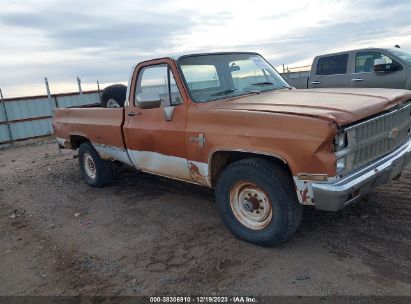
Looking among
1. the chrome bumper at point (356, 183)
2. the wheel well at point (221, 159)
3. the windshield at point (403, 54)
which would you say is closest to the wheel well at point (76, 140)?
the wheel well at point (221, 159)

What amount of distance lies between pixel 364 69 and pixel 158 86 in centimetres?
663

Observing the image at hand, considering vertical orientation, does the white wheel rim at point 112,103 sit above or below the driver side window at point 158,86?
below

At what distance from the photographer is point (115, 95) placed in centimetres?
673

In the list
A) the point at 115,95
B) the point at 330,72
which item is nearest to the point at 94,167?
the point at 115,95

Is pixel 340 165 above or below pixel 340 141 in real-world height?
below

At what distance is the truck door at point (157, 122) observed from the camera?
4664 mm

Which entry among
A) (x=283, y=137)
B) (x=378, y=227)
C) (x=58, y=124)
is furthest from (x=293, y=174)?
(x=58, y=124)

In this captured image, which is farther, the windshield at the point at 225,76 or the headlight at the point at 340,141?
the windshield at the point at 225,76

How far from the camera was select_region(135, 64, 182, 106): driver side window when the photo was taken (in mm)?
4707

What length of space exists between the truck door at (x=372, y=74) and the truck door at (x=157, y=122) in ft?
21.2

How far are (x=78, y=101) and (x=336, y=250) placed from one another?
15195 millimetres

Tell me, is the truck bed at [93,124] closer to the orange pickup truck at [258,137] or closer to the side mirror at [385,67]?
the orange pickup truck at [258,137]

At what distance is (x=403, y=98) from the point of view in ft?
14.2

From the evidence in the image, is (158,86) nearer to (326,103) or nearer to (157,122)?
(157,122)
